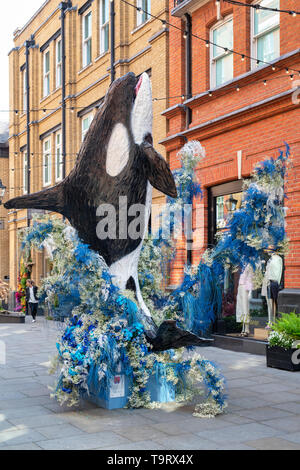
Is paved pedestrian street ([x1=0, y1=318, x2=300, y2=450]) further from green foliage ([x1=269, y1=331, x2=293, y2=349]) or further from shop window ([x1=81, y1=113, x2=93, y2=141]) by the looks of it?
shop window ([x1=81, y1=113, x2=93, y2=141])

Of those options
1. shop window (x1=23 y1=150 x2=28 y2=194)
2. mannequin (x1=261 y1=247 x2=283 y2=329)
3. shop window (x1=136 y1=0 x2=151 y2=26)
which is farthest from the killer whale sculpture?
shop window (x1=23 y1=150 x2=28 y2=194)

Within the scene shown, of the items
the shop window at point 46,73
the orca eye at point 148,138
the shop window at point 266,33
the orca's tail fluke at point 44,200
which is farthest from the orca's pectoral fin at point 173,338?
the shop window at point 46,73

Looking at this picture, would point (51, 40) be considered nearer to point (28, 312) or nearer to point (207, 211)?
→ point (28, 312)

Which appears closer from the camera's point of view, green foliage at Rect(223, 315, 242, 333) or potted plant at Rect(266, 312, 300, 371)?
potted plant at Rect(266, 312, 300, 371)

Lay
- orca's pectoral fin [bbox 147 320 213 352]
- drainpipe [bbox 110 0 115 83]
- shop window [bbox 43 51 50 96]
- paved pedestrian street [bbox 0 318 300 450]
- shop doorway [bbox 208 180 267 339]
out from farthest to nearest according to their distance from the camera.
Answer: shop window [bbox 43 51 50 96] < drainpipe [bbox 110 0 115 83] < shop doorway [bbox 208 180 267 339] < orca's pectoral fin [bbox 147 320 213 352] < paved pedestrian street [bbox 0 318 300 450]

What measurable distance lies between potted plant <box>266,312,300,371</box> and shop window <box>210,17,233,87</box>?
540 cm

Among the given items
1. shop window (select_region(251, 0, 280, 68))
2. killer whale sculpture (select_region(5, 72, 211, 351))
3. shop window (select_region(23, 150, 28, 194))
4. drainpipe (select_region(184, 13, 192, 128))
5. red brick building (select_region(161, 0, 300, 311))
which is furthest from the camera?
shop window (select_region(23, 150, 28, 194))

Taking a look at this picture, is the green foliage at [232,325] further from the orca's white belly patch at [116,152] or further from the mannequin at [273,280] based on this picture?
the orca's white belly patch at [116,152]

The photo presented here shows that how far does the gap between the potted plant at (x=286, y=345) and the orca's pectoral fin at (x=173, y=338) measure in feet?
9.67

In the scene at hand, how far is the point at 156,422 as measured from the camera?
17.3 feet

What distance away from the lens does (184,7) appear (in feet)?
39.3

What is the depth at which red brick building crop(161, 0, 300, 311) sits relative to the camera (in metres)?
9.29

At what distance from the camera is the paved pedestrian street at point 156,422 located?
462 centimetres

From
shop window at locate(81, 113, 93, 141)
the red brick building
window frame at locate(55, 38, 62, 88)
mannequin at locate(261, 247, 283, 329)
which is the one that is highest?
window frame at locate(55, 38, 62, 88)
